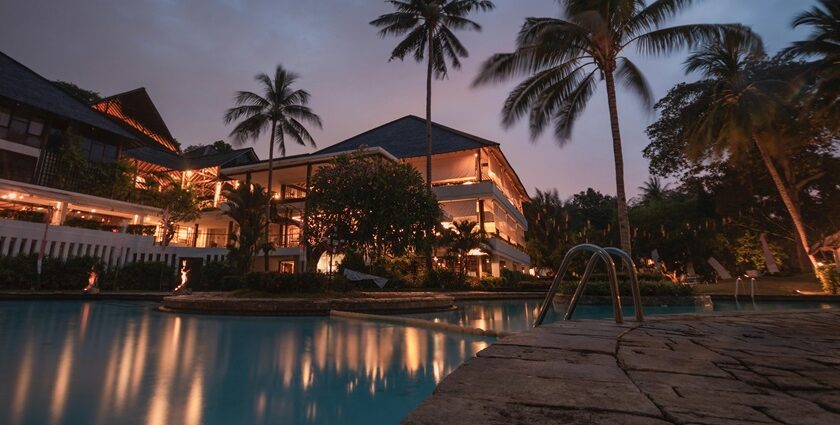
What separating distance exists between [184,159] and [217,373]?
127 ft

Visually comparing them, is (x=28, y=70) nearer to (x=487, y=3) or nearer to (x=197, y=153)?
(x=197, y=153)

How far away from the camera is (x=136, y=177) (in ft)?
94.1

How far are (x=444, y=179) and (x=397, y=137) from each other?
6984 mm

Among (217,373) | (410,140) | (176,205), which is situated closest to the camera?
(217,373)

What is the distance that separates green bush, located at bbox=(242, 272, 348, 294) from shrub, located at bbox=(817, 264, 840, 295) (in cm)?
1979

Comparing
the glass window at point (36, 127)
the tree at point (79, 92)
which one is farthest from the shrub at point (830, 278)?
the tree at point (79, 92)

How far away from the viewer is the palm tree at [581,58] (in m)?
14.0

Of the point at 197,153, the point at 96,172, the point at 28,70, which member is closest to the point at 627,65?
the point at 96,172

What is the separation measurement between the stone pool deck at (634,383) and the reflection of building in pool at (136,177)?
552 inches

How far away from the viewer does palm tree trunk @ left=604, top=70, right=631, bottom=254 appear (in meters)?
13.4

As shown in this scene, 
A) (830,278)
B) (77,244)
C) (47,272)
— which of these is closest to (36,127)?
(77,244)

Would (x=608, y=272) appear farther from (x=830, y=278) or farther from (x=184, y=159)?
(x=184, y=159)

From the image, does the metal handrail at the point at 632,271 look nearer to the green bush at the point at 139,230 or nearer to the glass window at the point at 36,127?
the green bush at the point at 139,230

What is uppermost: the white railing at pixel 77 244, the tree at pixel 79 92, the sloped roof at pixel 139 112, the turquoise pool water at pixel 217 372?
the tree at pixel 79 92
